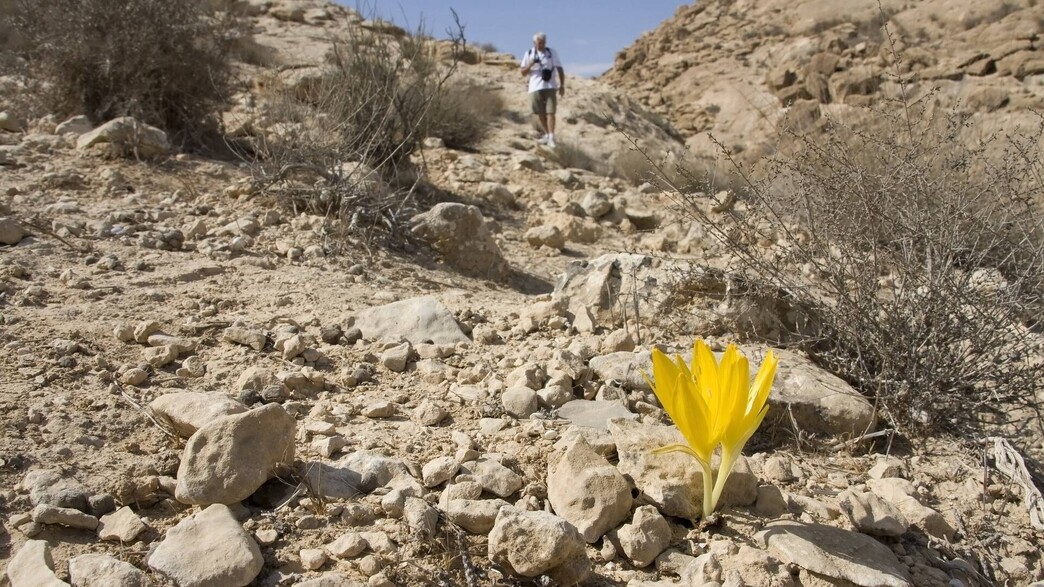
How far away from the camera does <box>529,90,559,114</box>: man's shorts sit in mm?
8586

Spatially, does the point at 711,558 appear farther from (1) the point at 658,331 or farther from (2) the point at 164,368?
(2) the point at 164,368

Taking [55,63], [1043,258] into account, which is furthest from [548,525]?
[55,63]

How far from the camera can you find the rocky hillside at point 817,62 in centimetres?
1091

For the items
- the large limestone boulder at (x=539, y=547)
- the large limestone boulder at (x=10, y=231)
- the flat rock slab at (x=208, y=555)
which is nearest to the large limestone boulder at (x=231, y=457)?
the flat rock slab at (x=208, y=555)

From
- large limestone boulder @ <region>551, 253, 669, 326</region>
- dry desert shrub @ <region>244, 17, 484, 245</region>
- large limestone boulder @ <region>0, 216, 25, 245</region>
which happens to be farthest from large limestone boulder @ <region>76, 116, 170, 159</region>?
large limestone boulder @ <region>551, 253, 669, 326</region>

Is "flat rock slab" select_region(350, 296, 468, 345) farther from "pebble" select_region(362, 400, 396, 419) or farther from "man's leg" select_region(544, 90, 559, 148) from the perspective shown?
"man's leg" select_region(544, 90, 559, 148)

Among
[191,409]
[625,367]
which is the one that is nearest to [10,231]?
[191,409]

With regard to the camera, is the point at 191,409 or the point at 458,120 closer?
the point at 191,409

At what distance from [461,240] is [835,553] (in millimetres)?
3201

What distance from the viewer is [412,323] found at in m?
3.09

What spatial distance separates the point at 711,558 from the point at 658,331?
1.41m

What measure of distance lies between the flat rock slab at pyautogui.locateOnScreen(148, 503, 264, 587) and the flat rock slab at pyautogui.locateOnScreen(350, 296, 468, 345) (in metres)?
1.39

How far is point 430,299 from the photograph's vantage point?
10.7ft

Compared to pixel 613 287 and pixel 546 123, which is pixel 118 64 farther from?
pixel 546 123
